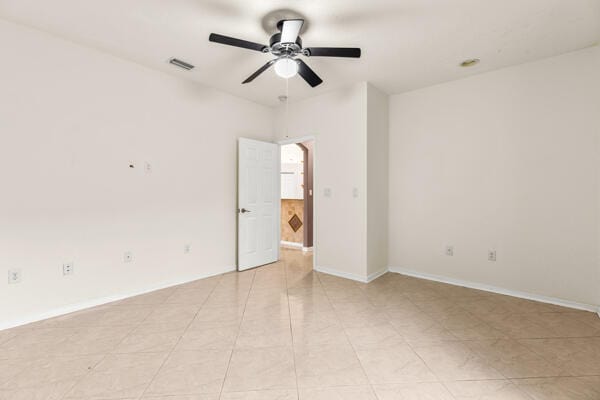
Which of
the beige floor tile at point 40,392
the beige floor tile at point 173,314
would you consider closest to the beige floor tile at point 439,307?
the beige floor tile at point 173,314

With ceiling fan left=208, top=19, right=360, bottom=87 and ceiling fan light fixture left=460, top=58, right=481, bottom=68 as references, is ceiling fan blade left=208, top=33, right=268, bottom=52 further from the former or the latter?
ceiling fan light fixture left=460, top=58, right=481, bottom=68

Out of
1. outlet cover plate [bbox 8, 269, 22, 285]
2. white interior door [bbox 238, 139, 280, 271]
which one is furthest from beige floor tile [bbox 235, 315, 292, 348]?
outlet cover plate [bbox 8, 269, 22, 285]

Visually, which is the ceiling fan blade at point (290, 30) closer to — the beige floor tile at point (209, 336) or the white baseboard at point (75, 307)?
the beige floor tile at point (209, 336)

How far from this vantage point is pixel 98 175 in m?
2.86

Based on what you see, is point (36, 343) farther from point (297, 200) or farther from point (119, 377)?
point (297, 200)

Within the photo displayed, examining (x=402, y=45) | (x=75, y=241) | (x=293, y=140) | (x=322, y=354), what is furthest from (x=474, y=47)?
(x=75, y=241)

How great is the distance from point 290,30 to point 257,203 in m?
2.62

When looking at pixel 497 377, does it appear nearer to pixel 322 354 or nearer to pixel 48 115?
pixel 322 354

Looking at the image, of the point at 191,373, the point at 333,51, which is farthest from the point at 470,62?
the point at 191,373

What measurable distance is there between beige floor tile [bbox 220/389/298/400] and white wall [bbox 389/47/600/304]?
111 inches

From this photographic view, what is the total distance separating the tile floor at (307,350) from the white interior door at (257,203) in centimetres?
113

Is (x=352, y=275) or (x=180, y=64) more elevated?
(x=180, y=64)

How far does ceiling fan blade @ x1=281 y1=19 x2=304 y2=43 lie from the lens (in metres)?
2.10

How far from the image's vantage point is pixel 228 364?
188 cm
